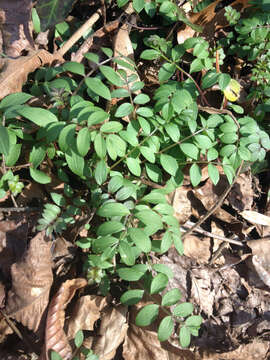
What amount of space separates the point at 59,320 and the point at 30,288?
0.25m

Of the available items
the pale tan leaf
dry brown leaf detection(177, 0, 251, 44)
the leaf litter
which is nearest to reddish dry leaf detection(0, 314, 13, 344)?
the leaf litter

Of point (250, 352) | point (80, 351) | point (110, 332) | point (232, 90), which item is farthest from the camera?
point (232, 90)

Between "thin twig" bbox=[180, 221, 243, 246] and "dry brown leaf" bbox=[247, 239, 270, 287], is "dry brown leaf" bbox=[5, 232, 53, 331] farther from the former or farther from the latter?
"dry brown leaf" bbox=[247, 239, 270, 287]

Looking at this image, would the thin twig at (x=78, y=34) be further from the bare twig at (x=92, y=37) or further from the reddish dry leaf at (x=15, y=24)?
the reddish dry leaf at (x=15, y=24)

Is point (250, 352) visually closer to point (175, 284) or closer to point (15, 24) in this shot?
point (175, 284)

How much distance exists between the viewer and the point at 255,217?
106 inches

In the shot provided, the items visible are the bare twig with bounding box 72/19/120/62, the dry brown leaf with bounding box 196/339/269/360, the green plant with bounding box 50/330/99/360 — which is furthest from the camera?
the bare twig with bounding box 72/19/120/62

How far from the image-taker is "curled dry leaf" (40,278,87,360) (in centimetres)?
198

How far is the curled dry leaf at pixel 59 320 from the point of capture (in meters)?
1.98

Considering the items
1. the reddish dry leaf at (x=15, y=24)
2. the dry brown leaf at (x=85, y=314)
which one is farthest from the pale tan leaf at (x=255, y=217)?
the reddish dry leaf at (x=15, y=24)

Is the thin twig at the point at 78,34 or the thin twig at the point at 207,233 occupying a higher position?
the thin twig at the point at 78,34

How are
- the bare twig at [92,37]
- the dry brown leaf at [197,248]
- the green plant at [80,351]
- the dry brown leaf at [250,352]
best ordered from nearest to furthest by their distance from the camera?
the green plant at [80,351] → the dry brown leaf at [250,352] → the bare twig at [92,37] → the dry brown leaf at [197,248]

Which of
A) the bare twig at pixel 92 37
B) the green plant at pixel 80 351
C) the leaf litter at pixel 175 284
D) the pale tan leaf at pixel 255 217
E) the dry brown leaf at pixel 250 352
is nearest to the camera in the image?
the green plant at pixel 80 351

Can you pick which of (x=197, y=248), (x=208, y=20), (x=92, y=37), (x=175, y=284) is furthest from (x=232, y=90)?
(x=175, y=284)
